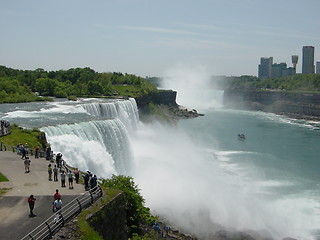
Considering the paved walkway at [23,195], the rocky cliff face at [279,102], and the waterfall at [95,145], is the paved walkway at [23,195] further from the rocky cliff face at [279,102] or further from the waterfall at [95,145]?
the rocky cliff face at [279,102]

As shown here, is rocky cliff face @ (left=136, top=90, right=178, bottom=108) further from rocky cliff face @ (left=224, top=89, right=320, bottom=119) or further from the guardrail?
the guardrail

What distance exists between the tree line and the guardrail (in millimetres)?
47160

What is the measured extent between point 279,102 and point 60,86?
244 ft

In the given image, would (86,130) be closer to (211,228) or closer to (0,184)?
(211,228)

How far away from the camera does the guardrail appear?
10.8 metres

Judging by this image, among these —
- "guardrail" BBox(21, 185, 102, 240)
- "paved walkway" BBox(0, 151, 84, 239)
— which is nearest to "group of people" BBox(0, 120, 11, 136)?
"paved walkway" BBox(0, 151, 84, 239)

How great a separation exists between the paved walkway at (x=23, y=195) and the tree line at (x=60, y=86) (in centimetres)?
4143

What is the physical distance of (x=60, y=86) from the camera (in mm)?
72688

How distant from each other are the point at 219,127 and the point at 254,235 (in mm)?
52172

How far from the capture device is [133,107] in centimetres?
5962

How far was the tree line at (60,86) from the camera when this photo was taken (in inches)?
2454

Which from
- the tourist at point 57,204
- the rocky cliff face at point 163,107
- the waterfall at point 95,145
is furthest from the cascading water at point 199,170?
the rocky cliff face at point 163,107

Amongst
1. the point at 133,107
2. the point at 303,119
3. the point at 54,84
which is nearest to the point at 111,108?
the point at 133,107

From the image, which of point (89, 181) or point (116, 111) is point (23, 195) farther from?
point (116, 111)
